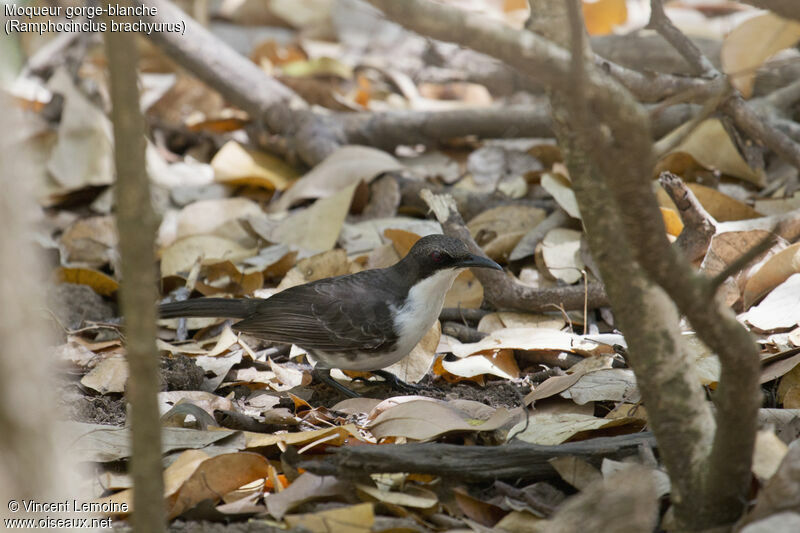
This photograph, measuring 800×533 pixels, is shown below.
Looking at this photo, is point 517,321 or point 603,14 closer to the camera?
point 517,321

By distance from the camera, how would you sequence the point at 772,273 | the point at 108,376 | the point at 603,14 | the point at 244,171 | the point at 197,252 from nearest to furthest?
the point at 108,376
the point at 772,273
the point at 197,252
the point at 244,171
the point at 603,14

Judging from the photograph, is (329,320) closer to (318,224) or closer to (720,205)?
(318,224)

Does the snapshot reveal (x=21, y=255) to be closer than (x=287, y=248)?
Yes

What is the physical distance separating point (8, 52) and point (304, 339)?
14.9ft

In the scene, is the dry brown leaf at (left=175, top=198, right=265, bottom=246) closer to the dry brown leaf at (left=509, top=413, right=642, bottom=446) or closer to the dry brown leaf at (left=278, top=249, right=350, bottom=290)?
the dry brown leaf at (left=278, top=249, right=350, bottom=290)

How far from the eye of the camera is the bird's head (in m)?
4.56

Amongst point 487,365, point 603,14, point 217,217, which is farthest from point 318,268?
point 603,14

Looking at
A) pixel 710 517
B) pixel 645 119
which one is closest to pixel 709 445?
pixel 710 517

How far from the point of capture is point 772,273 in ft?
14.4

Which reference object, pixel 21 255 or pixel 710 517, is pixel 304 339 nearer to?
pixel 710 517

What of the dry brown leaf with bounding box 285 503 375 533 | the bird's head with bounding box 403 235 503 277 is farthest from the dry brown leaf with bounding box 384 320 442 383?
the dry brown leaf with bounding box 285 503 375 533

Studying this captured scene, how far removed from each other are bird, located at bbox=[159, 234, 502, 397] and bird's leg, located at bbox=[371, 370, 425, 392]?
0.05ft

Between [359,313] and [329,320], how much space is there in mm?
174

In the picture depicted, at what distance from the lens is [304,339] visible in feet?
15.2
